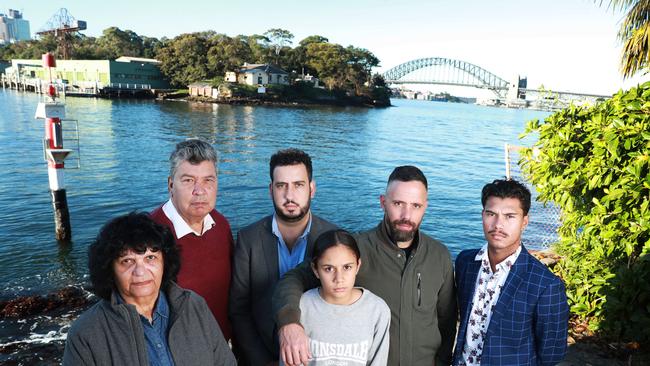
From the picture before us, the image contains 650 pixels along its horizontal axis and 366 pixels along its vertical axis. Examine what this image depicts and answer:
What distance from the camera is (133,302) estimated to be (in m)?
2.04

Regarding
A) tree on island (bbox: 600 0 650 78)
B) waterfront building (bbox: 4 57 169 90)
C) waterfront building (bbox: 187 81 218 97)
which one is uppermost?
waterfront building (bbox: 4 57 169 90)

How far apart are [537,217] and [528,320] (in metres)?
5.90

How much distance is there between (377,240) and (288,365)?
0.93m

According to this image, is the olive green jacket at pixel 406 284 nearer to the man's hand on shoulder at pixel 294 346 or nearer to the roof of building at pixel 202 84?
the man's hand on shoulder at pixel 294 346

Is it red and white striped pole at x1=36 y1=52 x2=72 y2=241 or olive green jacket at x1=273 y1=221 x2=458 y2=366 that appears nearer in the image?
olive green jacket at x1=273 y1=221 x2=458 y2=366

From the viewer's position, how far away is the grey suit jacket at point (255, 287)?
2760mm

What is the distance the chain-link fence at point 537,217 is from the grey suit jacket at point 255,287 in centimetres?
436

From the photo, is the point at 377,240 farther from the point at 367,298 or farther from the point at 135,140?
the point at 135,140

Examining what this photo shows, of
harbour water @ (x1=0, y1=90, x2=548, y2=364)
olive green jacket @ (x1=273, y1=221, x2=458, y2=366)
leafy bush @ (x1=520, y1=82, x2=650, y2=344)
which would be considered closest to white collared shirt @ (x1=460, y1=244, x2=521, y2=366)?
olive green jacket @ (x1=273, y1=221, x2=458, y2=366)

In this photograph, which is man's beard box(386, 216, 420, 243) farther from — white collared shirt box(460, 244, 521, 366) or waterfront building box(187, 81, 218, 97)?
waterfront building box(187, 81, 218, 97)

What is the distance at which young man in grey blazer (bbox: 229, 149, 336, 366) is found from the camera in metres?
2.74

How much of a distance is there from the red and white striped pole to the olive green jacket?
11.0 metres

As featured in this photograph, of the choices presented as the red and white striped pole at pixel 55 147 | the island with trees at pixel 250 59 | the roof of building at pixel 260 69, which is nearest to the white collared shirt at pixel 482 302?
the red and white striped pole at pixel 55 147

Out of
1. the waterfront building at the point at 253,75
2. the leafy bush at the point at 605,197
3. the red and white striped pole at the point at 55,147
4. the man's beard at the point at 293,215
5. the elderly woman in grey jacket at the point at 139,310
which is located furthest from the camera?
the waterfront building at the point at 253,75
